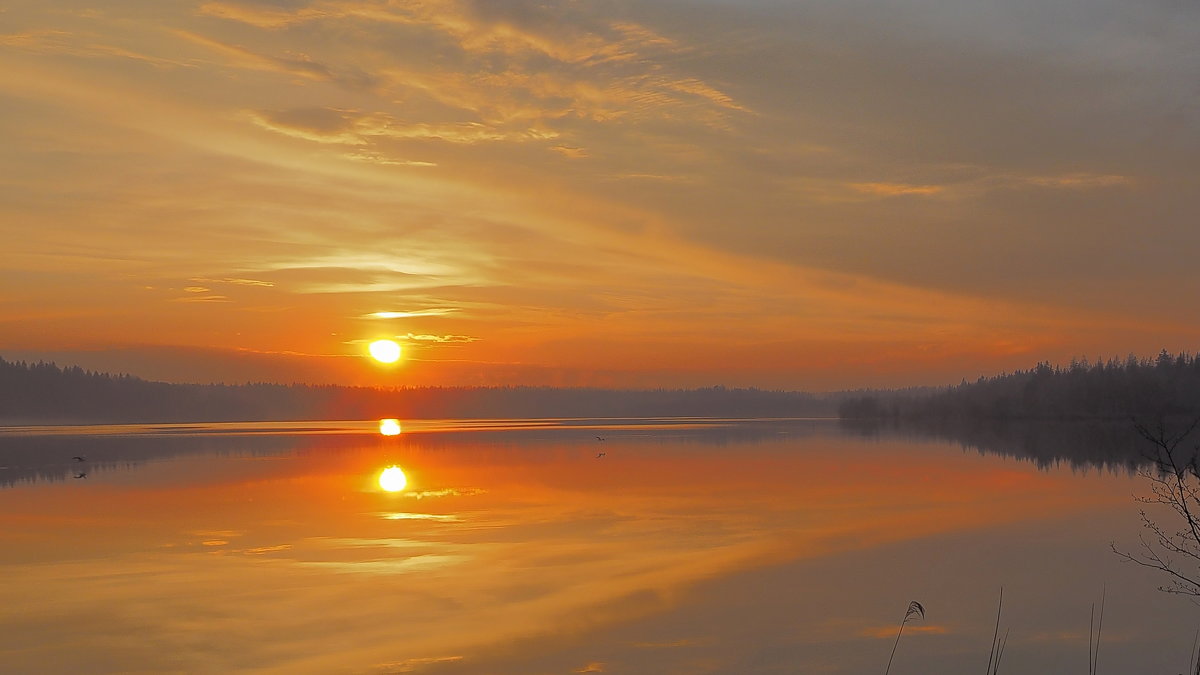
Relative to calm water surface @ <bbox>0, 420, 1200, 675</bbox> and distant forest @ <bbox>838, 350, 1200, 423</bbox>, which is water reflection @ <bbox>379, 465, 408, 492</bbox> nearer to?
calm water surface @ <bbox>0, 420, 1200, 675</bbox>

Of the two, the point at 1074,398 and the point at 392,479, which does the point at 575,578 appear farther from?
the point at 1074,398

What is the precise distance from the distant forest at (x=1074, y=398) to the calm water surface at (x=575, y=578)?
70.9 m

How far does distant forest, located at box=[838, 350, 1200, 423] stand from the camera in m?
102

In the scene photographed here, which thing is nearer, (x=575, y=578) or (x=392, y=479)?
(x=575, y=578)

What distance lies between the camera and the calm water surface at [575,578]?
12.6 metres

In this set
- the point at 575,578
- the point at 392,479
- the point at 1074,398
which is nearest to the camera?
the point at 575,578

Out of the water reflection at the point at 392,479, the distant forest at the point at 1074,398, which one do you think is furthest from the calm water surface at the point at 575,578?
the distant forest at the point at 1074,398

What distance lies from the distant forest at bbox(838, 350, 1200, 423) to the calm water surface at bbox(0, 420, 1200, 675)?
2790 inches

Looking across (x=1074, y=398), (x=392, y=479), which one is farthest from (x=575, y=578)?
(x=1074, y=398)

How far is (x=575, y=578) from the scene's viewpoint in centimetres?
1725

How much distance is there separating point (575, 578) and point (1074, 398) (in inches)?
4561

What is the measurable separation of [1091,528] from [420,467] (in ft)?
98.0

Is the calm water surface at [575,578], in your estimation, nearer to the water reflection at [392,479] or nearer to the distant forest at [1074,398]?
the water reflection at [392,479]

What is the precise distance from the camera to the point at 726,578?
17188 mm
